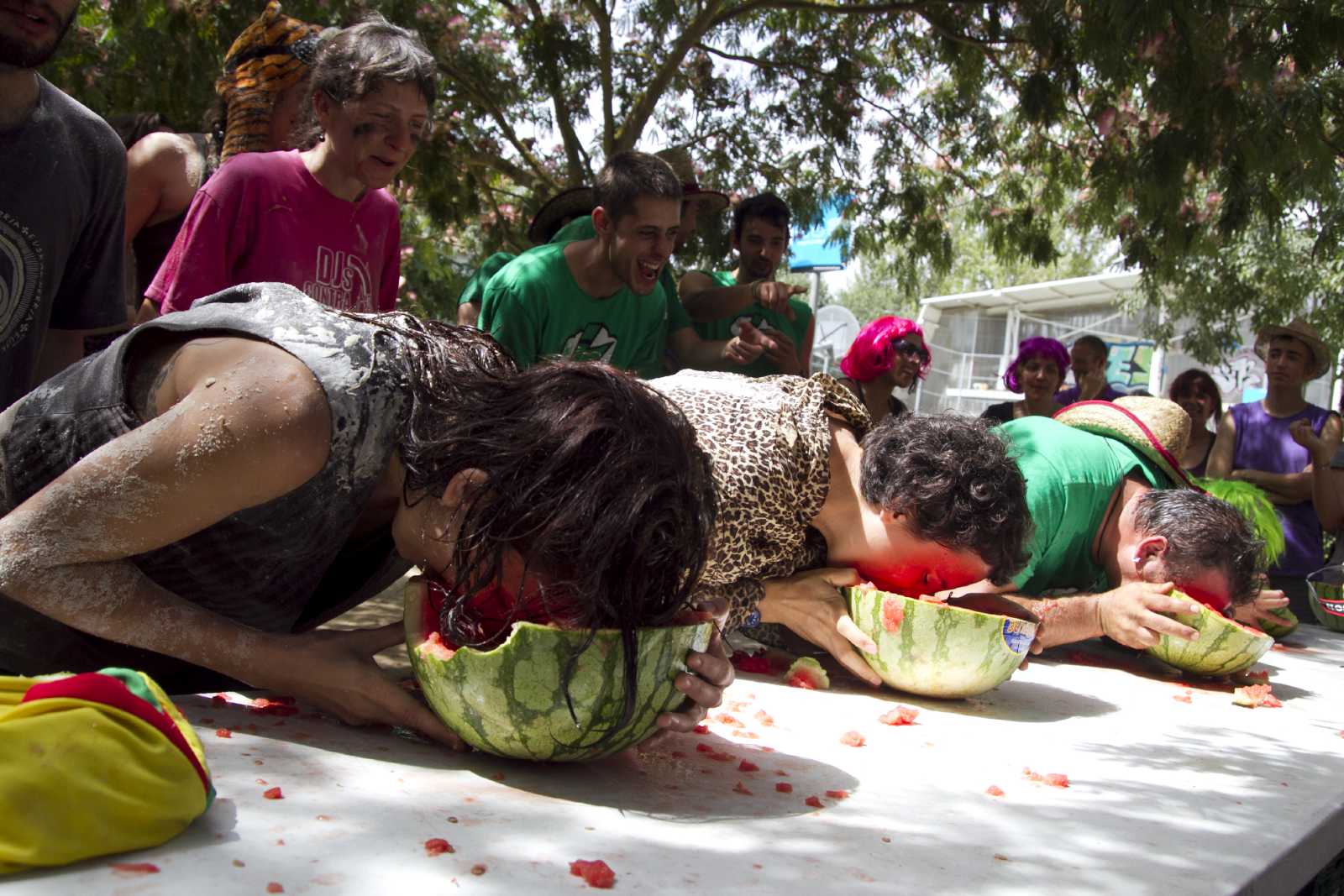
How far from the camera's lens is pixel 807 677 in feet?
10.3

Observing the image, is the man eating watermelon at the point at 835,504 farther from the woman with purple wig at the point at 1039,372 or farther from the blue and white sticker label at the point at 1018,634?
the woman with purple wig at the point at 1039,372

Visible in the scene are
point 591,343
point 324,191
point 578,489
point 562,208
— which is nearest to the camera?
point 578,489

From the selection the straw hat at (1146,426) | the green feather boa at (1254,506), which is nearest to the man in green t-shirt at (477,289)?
the straw hat at (1146,426)

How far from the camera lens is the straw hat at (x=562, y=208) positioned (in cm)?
542

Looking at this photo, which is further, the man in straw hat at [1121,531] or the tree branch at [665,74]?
the tree branch at [665,74]

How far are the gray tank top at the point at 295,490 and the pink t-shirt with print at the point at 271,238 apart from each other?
4.20 feet

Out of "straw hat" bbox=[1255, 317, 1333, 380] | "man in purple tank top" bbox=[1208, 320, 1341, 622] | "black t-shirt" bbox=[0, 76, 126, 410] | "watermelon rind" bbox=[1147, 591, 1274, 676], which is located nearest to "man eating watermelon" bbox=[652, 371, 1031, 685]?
"watermelon rind" bbox=[1147, 591, 1274, 676]

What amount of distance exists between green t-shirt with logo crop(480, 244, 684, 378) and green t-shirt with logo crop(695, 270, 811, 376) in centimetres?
65

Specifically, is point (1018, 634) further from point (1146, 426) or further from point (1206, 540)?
point (1146, 426)

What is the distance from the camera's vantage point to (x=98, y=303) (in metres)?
3.09

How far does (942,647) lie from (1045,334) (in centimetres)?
2997

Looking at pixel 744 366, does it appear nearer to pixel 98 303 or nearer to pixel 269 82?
pixel 269 82


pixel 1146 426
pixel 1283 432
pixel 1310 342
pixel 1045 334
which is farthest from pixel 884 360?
pixel 1045 334

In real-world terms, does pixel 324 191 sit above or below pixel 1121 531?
above
